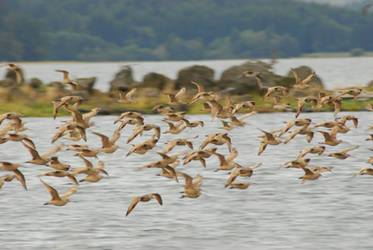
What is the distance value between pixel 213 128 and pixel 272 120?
3.56 metres

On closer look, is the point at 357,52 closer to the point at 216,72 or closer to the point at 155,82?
the point at 216,72

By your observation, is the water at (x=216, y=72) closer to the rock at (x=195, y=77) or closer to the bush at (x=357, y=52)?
the rock at (x=195, y=77)

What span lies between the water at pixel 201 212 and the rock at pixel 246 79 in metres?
16.3

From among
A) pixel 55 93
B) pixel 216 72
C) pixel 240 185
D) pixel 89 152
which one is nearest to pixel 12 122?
pixel 89 152

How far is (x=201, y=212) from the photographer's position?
1518 cm

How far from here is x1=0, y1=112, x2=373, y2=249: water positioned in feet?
42.5

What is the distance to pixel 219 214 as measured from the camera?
15.0 metres

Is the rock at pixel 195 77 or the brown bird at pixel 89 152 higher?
the brown bird at pixel 89 152

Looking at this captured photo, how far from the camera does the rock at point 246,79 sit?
38.6 metres

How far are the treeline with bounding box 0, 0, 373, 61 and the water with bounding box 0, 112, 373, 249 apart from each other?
121624 mm

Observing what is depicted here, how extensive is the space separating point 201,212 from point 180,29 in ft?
540

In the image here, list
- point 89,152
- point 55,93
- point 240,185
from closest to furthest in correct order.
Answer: point 240,185 < point 89,152 < point 55,93

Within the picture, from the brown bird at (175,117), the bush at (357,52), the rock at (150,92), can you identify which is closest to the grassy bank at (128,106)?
the rock at (150,92)

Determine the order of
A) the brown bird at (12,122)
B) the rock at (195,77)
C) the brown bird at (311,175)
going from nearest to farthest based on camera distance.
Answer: the brown bird at (311,175) → the brown bird at (12,122) → the rock at (195,77)
